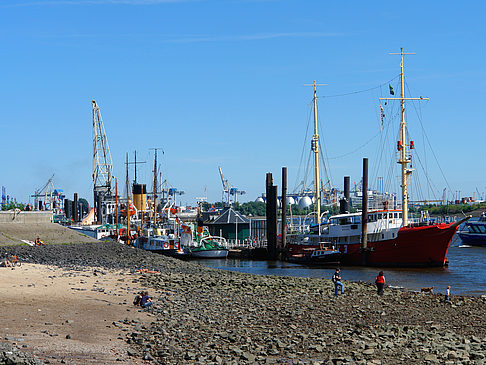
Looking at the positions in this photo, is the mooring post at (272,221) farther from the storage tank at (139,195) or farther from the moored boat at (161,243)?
the storage tank at (139,195)

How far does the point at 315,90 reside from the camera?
9088 cm

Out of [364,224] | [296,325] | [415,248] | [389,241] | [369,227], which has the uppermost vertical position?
[364,224]

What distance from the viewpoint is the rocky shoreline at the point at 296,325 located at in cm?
2169

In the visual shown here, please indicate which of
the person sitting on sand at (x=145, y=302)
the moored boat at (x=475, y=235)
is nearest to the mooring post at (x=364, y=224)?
the person sitting on sand at (x=145, y=302)

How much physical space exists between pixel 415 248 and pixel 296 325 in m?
42.4

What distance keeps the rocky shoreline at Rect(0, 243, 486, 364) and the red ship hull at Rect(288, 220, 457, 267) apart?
24549 mm

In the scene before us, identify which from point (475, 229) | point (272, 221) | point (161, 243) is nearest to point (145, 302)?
point (272, 221)

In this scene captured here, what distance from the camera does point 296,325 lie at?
88.8 ft

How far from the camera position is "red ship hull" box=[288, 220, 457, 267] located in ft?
218

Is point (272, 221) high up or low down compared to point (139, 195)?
down

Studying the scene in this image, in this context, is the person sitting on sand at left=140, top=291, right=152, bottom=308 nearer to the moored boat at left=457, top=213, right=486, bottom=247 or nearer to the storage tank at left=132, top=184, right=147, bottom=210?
the storage tank at left=132, top=184, right=147, bottom=210

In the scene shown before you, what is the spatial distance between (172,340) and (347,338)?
6.85 metres

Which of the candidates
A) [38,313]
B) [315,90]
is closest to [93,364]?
[38,313]

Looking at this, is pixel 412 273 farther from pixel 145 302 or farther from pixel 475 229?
pixel 475 229
